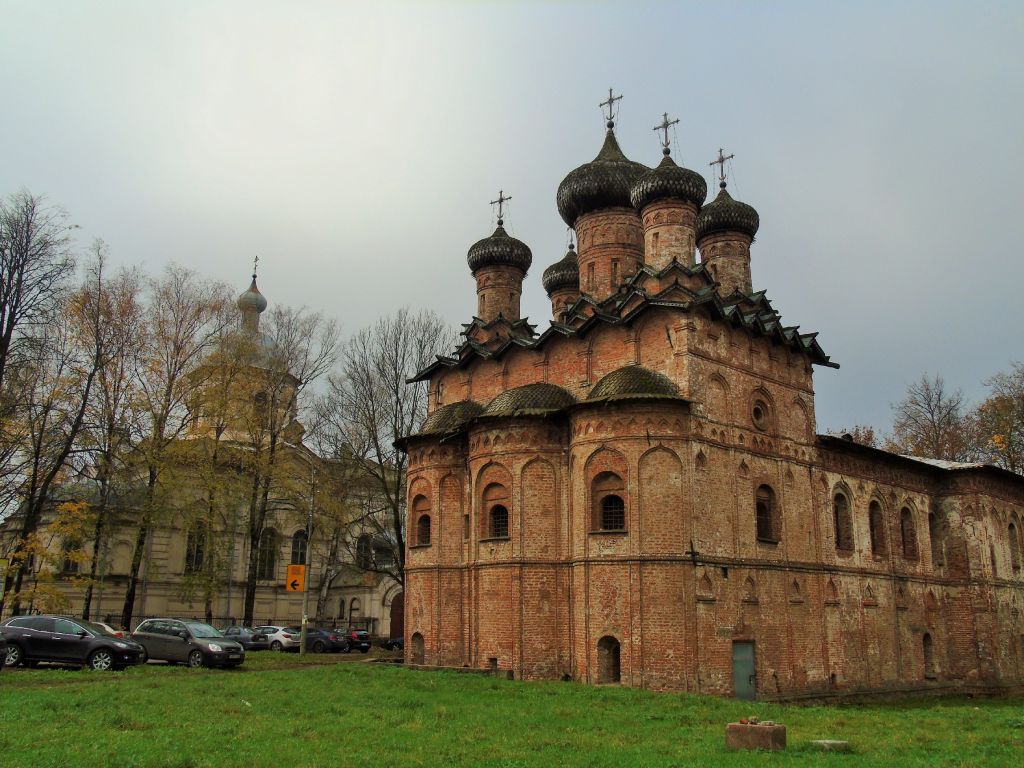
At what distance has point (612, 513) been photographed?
19.1 metres

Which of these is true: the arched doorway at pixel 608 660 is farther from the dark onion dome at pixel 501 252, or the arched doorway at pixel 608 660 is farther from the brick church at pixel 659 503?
the dark onion dome at pixel 501 252

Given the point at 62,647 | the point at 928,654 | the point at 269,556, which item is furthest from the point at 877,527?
the point at 269,556

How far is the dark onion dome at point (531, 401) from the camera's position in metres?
20.3

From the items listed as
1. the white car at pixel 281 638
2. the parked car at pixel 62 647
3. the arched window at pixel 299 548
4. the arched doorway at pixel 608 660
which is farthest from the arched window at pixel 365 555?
the arched doorway at pixel 608 660

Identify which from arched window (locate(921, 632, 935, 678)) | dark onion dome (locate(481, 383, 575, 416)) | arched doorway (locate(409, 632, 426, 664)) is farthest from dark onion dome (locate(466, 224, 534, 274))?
arched window (locate(921, 632, 935, 678))

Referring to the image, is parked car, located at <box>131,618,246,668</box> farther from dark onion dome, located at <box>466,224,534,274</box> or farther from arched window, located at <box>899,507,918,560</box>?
arched window, located at <box>899,507,918,560</box>

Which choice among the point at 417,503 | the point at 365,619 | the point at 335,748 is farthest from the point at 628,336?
the point at 365,619

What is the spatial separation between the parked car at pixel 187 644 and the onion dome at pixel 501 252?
42.0ft

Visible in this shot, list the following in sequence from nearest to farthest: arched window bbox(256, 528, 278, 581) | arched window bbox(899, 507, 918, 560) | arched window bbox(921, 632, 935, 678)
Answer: arched window bbox(921, 632, 935, 678), arched window bbox(899, 507, 918, 560), arched window bbox(256, 528, 278, 581)

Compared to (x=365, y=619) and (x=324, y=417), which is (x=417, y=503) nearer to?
(x=324, y=417)

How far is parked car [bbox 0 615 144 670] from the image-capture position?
1758 centimetres

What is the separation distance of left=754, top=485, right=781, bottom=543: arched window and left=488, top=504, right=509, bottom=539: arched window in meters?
5.71

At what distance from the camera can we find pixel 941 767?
9.27 meters

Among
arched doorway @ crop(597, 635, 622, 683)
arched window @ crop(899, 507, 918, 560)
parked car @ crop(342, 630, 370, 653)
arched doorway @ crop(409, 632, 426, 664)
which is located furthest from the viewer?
parked car @ crop(342, 630, 370, 653)
